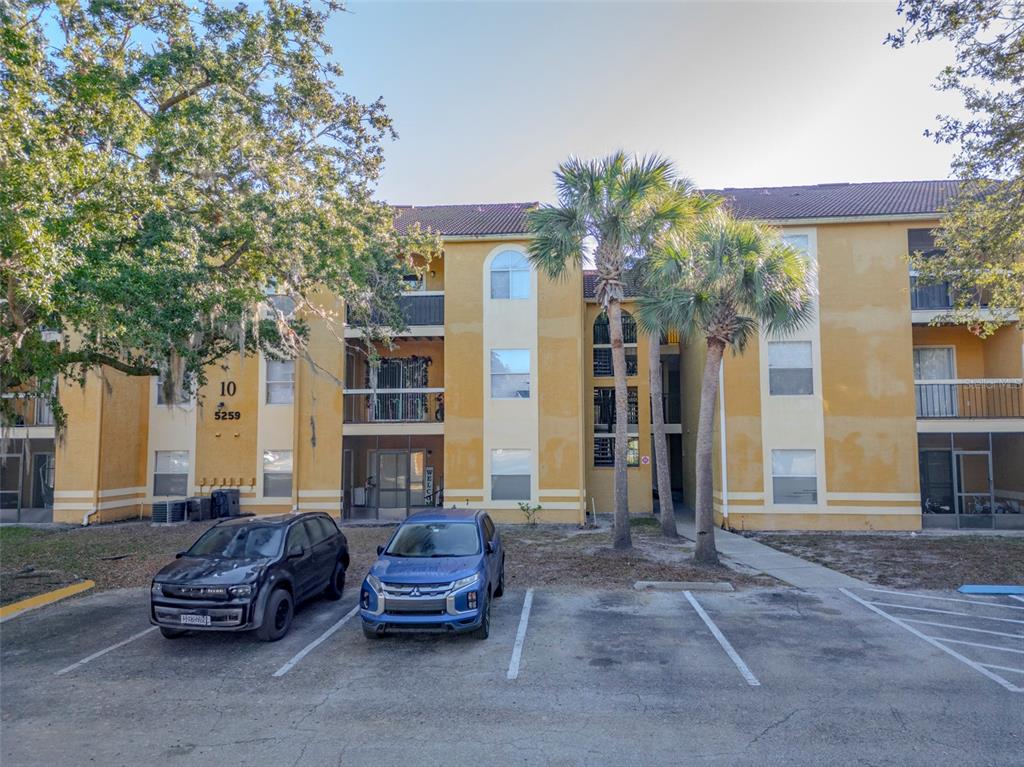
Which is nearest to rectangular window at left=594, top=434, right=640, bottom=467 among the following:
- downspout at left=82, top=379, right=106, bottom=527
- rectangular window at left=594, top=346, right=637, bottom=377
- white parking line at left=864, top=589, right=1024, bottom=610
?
rectangular window at left=594, top=346, right=637, bottom=377

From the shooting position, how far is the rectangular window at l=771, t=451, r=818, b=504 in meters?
18.4

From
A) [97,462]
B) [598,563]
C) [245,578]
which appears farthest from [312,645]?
[97,462]

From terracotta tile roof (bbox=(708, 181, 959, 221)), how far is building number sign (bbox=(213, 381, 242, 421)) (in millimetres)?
16951

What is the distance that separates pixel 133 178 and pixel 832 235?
713 inches

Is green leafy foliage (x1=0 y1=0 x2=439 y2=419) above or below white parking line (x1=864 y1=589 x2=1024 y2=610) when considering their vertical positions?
above

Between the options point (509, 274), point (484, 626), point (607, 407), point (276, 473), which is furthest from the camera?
point (607, 407)

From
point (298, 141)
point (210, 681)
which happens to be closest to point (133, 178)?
point (298, 141)

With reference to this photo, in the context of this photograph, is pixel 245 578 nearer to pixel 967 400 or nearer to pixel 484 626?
pixel 484 626

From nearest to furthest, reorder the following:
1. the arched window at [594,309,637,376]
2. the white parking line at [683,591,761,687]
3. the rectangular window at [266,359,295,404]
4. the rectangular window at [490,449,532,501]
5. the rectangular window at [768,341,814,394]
→ the white parking line at [683,591,761,687]
the rectangular window at [768,341,814,394]
the rectangular window at [490,449,532,501]
the rectangular window at [266,359,295,404]
the arched window at [594,309,637,376]

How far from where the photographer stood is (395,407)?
20.4 meters

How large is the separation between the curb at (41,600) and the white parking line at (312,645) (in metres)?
5.29

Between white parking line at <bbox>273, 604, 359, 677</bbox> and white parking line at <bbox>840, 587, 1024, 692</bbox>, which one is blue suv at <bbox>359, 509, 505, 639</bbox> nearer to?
white parking line at <bbox>273, 604, 359, 677</bbox>

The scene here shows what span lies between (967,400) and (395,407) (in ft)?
59.2

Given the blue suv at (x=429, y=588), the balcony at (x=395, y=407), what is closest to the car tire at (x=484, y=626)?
the blue suv at (x=429, y=588)
